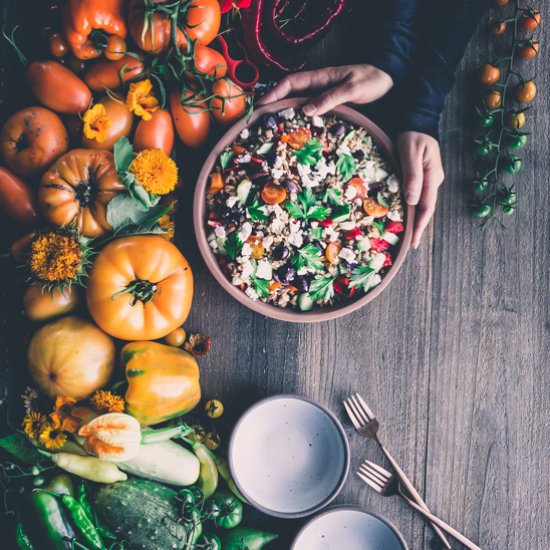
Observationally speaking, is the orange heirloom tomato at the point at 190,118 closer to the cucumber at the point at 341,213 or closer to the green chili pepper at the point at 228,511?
the cucumber at the point at 341,213

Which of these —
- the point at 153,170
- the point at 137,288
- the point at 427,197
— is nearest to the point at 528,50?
the point at 427,197

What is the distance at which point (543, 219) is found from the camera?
47.2 inches

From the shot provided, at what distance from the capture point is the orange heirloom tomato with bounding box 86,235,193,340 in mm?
982

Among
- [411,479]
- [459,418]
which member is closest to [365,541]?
[411,479]

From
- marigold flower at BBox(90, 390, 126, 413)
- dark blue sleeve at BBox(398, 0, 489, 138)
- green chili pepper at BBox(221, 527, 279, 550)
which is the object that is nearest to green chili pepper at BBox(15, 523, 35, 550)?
marigold flower at BBox(90, 390, 126, 413)

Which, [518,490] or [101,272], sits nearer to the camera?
[101,272]

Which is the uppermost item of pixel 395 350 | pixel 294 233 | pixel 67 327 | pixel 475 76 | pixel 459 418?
pixel 475 76

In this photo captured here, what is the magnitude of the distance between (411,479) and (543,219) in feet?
2.09

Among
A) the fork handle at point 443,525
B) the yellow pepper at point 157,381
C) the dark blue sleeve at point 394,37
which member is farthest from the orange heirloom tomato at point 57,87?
the fork handle at point 443,525

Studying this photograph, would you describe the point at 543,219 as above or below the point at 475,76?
below

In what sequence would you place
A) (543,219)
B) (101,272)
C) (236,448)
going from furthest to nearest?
1. (543,219)
2. (236,448)
3. (101,272)

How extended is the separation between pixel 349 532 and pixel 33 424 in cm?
66

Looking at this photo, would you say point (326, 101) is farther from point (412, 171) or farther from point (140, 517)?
point (140, 517)

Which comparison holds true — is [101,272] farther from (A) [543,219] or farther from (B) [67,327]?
(A) [543,219]
